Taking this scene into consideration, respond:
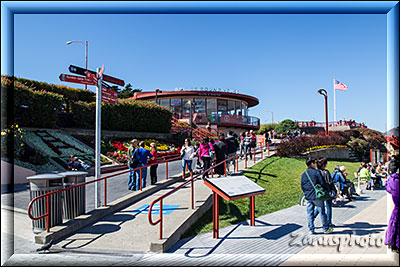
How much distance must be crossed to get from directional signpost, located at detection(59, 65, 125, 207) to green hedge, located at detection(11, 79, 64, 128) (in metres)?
9.22

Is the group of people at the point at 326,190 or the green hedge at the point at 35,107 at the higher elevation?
the green hedge at the point at 35,107

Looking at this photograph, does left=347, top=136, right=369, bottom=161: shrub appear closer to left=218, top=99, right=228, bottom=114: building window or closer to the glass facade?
the glass facade

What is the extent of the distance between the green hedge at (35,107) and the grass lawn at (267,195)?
1102cm

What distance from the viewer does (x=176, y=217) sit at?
6832 mm

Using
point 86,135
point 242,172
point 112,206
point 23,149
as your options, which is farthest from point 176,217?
point 86,135

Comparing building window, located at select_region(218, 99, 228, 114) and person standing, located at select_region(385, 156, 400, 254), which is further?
building window, located at select_region(218, 99, 228, 114)

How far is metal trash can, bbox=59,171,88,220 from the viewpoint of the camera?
21.5 ft

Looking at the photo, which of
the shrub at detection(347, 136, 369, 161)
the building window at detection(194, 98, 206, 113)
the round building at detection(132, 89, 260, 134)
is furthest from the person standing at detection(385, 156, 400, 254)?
the building window at detection(194, 98, 206, 113)

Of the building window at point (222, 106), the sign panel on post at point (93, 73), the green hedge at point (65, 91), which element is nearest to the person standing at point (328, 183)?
the sign panel on post at point (93, 73)

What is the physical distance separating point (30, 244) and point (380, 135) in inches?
1626

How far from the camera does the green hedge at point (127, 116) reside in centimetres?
1892

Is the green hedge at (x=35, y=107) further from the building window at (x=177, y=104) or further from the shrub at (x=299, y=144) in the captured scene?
the building window at (x=177, y=104)

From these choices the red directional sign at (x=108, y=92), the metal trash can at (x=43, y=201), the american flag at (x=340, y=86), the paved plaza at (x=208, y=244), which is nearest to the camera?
the paved plaza at (x=208, y=244)

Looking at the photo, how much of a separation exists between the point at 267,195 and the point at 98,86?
6423mm
